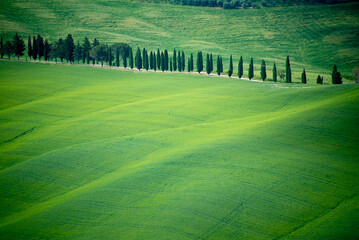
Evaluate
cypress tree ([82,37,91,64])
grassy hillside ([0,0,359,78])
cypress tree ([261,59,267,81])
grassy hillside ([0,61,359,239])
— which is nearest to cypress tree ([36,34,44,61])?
cypress tree ([82,37,91,64])

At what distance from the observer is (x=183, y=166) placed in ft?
112

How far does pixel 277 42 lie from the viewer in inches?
5330

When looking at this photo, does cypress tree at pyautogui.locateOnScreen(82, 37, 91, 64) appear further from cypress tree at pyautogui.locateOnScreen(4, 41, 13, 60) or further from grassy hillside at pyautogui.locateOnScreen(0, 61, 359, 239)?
grassy hillside at pyautogui.locateOnScreen(0, 61, 359, 239)

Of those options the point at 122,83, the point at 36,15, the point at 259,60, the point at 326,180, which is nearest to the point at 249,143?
the point at 326,180

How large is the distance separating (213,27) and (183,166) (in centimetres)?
12403

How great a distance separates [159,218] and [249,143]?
14.9m

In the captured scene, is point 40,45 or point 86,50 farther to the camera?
point 86,50

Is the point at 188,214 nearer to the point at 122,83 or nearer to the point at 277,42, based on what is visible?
the point at 122,83

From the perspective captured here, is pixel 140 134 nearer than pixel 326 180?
No

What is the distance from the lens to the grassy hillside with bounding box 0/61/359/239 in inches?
1032

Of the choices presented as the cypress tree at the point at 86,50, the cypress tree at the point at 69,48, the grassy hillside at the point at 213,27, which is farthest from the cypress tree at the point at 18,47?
the grassy hillside at the point at 213,27

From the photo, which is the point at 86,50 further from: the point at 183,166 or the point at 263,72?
the point at 183,166

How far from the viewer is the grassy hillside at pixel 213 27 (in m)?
125

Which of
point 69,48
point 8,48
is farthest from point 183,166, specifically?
point 8,48
